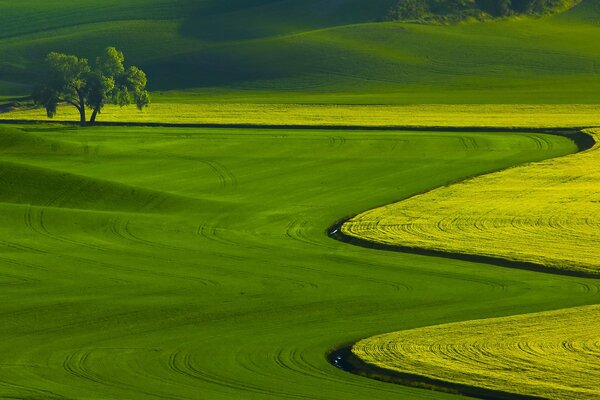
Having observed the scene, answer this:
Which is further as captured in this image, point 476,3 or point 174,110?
point 476,3

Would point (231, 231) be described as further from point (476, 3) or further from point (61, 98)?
point (476, 3)

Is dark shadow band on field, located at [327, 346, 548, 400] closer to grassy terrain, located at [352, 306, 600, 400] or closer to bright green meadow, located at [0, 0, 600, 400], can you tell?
grassy terrain, located at [352, 306, 600, 400]

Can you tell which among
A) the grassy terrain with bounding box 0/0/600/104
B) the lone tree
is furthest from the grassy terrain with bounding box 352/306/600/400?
the grassy terrain with bounding box 0/0/600/104

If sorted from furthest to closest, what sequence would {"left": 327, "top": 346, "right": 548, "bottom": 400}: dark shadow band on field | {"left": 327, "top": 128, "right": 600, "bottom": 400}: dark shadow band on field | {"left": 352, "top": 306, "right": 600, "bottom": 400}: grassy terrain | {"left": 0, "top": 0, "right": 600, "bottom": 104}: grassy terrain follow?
{"left": 0, "top": 0, "right": 600, "bottom": 104}: grassy terrain < {"left": 352, "top": 306, "right": 600, "bottom": 400}: grassy terrain < {"left": 327, "top": 128, "right": 600, "bottom": 400}: dark shadow band on field < {"left": 327, "top": 346, "right": 548, "bottom": 400}: dark shadow band on field

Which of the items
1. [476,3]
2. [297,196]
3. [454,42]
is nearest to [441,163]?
[297,196]

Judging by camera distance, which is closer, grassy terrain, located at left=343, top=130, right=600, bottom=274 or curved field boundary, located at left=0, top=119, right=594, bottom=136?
grassy terrain, located at left=343, top=130, right=600, bottom=274

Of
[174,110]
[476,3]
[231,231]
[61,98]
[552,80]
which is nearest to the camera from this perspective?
[231,231]
